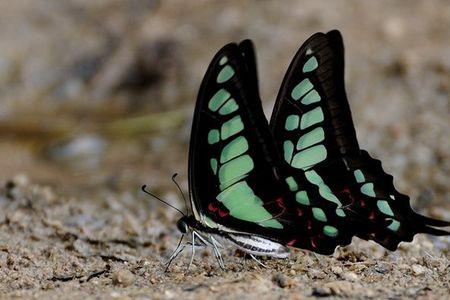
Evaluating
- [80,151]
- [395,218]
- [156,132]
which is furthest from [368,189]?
[80,151]

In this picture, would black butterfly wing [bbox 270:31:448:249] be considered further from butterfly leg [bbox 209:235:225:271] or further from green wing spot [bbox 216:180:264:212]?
butterfly leg [bbox 209:235:225:271]

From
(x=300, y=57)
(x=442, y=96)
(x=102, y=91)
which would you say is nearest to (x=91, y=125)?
(x=102, y=91)

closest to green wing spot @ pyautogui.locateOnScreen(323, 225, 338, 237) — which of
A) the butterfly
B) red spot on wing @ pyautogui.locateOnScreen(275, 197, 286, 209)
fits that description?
the butterfly

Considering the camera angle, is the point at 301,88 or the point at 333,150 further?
the point at 333,150

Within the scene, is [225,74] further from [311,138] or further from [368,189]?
[368,189]

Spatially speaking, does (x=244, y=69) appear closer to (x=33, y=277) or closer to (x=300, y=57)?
(x=300, y=57)

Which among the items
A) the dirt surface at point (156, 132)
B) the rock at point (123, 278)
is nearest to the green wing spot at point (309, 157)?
the dirt surface at point (156, 132)
